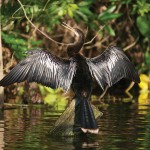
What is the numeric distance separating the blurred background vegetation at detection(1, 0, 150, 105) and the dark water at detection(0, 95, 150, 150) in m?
1.51

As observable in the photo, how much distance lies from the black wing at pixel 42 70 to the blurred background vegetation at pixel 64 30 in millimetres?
3218

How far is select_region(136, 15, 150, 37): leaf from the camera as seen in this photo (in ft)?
58.7

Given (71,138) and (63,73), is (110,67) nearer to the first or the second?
(63,73)

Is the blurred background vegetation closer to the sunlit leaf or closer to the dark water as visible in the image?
the sunlit leaf

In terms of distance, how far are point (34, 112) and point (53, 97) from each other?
2.72m

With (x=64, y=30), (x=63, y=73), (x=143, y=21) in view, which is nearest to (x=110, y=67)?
(x=63, y=73)

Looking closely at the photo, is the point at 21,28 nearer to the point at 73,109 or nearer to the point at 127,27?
the point at 127,27

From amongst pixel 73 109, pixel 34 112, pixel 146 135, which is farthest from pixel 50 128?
pixel 34 112

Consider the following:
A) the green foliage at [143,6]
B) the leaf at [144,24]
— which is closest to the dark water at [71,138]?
the green foliage at [143,6]

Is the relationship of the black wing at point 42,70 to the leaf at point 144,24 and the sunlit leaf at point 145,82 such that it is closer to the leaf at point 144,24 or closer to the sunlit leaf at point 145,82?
the leaf at point 144,24

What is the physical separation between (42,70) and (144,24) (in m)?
7.75

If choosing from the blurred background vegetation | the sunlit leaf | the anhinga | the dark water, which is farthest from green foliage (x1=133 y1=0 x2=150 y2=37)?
the anhinga

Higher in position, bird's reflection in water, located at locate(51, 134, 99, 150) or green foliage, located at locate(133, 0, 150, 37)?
green foliage, located at locate(133, 0, 150, 37)

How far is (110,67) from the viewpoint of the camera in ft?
36.3
